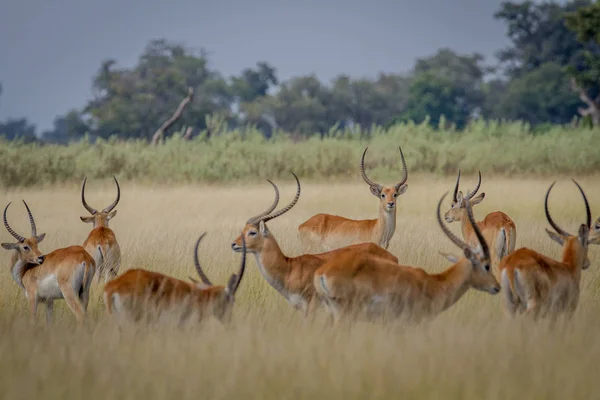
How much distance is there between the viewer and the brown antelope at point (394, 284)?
6.24 m

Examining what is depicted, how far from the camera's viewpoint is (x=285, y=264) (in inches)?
280

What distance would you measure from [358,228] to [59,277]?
4434 millimetres

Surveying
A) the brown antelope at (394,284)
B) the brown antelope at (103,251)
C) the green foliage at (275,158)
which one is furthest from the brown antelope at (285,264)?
the green foliage at (275,158)

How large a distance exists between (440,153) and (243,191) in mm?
6354

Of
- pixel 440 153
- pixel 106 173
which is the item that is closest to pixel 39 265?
pixel 106 173

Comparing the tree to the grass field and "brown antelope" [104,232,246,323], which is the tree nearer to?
the grass field

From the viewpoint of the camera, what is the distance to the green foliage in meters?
23.2

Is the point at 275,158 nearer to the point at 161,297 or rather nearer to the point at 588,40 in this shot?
the point at 588,40

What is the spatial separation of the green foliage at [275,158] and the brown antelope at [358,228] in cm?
1208

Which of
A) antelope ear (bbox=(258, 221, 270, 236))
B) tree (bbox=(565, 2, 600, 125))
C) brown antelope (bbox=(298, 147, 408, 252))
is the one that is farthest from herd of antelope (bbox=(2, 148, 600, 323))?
tree (bbox=(565, 2, 600, 125))

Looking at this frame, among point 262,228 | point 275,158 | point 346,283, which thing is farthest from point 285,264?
point 275,158

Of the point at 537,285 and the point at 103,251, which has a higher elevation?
the point at 537,285

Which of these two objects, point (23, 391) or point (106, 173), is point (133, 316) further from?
point (106, 173)

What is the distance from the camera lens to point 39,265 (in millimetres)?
7402
